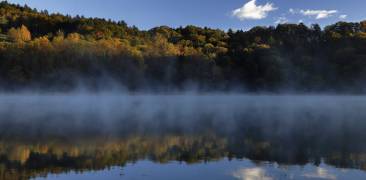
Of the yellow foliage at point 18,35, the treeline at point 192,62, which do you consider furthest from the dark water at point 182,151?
the yellow foliage at point 18,35

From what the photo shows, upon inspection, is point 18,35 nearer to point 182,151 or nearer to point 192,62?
point 192,62

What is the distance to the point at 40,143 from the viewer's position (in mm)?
17297

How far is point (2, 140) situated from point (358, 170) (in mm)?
13794

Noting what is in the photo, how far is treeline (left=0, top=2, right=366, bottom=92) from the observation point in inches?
3511

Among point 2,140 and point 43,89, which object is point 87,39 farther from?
point 2,140

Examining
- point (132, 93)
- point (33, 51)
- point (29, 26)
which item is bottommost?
point (132, 93)

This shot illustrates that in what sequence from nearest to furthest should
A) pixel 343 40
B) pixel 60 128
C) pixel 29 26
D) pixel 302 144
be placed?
pixel 302 144 → pixel 60 128 → pixel 343 40 → pixel 29 26

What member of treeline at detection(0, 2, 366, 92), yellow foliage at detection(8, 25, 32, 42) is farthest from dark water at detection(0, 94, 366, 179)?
yellow foliage at detection(8, 25, 32, 42)

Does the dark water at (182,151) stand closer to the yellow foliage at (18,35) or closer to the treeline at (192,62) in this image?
the treeline at (192,62)

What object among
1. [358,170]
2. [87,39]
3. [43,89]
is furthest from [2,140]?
[87,39]

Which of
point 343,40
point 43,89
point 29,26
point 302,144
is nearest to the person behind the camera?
point 302,144

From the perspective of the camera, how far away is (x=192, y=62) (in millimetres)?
102188

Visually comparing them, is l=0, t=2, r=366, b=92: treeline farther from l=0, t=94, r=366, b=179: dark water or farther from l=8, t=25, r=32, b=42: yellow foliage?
l=0, t=94, r=366, b=179: dark water

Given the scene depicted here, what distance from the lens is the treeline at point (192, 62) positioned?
89.2m
